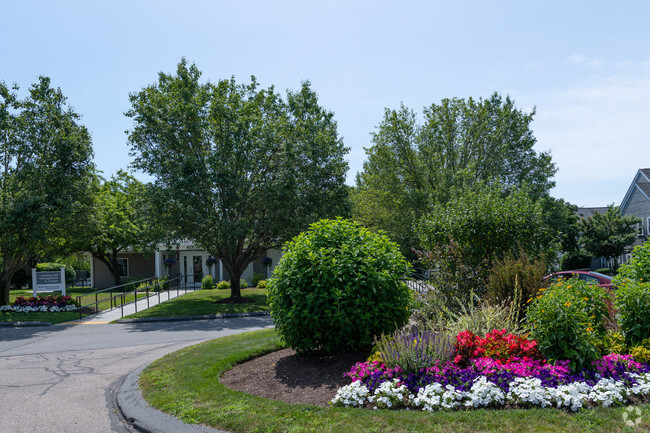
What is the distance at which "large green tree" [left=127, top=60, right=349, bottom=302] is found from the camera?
18781 mm

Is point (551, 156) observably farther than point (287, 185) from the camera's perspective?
Yes

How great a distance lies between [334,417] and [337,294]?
209cm

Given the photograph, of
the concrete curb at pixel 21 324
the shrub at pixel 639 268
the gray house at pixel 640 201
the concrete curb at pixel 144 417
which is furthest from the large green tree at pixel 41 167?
the gray house at pixel 640 201

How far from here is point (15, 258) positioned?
64.0 ft

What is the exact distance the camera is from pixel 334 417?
506cm

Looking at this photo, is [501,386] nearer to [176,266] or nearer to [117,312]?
[117,312]

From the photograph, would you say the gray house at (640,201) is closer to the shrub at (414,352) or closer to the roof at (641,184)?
the roof at (641,184)

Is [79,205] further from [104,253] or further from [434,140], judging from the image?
[434,140]

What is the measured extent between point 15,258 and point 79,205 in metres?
3.78

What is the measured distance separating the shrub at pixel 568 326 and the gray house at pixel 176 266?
27.1 m

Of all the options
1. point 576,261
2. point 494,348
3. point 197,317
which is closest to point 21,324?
point 197,317

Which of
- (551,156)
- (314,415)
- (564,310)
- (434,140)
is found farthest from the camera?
(551,156)

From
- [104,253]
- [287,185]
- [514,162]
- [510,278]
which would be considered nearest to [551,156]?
[514,162]

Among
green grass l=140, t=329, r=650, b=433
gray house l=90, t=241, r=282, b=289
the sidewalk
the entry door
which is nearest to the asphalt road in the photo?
green grass l=140, t=329, r=650, b=433
